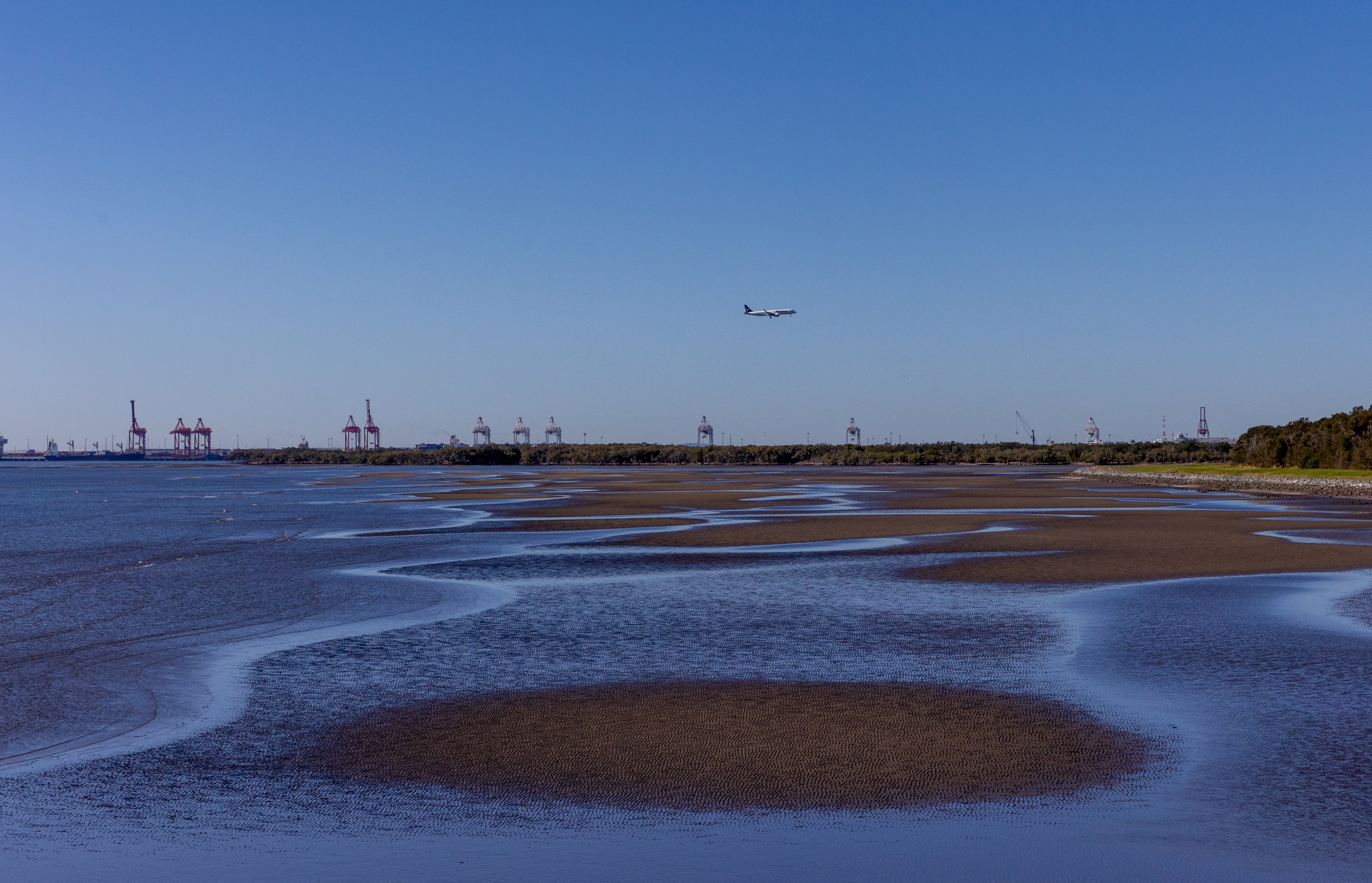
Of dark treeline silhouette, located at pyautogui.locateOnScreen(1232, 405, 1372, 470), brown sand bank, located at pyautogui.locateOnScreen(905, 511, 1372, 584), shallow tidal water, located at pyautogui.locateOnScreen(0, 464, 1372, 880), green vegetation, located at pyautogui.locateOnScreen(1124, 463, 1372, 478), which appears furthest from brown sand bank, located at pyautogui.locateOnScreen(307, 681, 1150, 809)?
dark treeline silhouette, located at pyautogui.locateOnScreen(1232, 405, 1372, 470)

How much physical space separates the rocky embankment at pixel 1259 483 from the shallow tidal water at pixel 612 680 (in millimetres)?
36072

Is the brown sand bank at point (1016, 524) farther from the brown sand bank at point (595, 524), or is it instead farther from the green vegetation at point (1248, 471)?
the green vegetation at point (1248, 471)

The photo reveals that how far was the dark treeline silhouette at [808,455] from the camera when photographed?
14562cm

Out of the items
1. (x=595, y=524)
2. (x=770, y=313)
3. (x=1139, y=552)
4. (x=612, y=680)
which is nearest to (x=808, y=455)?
(x=770, y=313)

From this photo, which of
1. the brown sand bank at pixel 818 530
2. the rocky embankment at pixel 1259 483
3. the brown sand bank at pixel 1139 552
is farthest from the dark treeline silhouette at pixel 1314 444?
the brown sand bank at pixel 818 530

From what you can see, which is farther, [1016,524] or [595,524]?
[595,524]

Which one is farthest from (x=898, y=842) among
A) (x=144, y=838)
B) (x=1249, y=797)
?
(x=144, y=838)

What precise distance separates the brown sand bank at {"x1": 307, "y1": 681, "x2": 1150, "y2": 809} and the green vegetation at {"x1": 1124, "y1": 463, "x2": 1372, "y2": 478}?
53280 millimetres

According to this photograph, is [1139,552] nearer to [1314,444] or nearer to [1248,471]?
[1248,471]

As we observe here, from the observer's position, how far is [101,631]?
15.7 m

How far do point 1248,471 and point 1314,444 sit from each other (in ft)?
19.0

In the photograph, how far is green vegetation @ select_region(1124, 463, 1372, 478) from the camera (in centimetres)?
5762

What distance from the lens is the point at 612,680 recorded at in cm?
1230

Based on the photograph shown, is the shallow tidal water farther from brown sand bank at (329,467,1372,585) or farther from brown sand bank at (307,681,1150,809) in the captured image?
brown sand bank at (329,467,1372,585)
